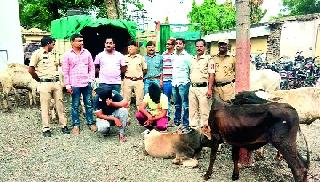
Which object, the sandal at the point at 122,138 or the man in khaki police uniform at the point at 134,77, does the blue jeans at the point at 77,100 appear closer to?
the man in khaki police uniform at the point at 134,77

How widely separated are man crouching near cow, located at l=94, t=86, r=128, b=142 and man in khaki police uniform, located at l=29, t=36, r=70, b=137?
959 millimetres

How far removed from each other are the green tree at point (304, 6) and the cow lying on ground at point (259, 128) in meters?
34.8

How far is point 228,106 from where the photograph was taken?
539 cm

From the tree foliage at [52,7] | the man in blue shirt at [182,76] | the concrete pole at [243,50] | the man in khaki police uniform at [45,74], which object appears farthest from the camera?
the tree foliage at [52,7]

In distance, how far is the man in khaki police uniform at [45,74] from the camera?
7.73 m

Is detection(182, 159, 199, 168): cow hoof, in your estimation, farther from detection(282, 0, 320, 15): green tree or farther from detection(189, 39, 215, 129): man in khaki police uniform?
detection(282, 0, 320, 15): green tree

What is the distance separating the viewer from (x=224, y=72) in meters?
7.02

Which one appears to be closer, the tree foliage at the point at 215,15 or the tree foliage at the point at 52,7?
the tree foliage at the point at 52,7

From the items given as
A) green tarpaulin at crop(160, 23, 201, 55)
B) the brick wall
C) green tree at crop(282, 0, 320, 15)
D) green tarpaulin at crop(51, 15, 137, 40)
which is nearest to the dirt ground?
green tarpaulin at crop(51, 15, 137, 40)

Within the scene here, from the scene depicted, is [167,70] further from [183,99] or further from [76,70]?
[76,70]

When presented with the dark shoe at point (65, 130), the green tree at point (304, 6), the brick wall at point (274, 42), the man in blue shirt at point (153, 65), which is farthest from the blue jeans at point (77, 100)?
the green tree at point (304, 6)

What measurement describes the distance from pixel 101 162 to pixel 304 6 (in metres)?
35.6

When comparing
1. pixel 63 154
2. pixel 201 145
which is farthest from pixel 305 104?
pixel 63 154

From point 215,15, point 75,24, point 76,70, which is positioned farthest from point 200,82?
point 215,15
